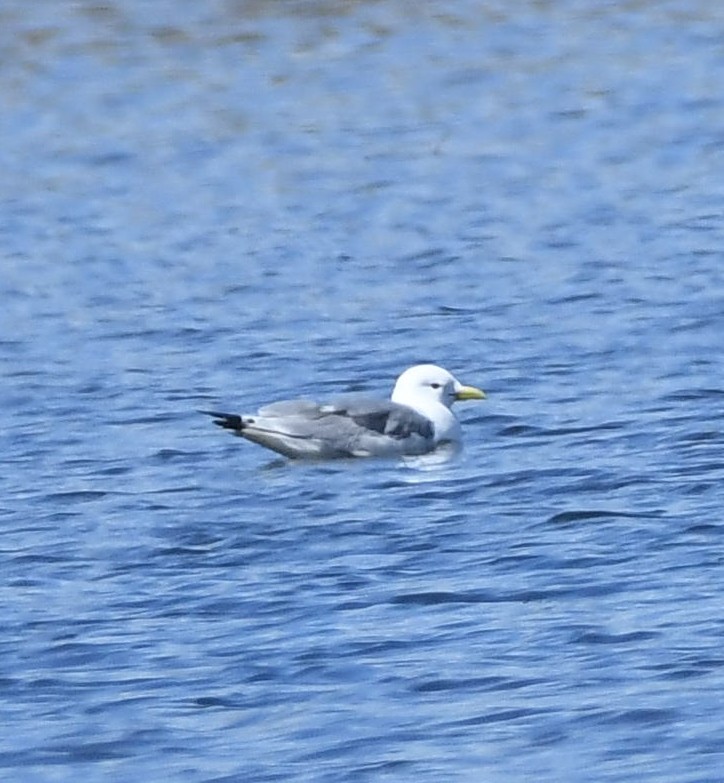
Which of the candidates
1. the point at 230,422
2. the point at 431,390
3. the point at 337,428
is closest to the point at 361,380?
the point at 431,390

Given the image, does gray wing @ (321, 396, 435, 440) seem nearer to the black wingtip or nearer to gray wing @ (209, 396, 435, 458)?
gray wing @ (209, 396, 435, 458)

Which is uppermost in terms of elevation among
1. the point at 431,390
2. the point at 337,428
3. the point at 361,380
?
the point at 361,380

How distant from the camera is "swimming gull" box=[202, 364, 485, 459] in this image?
14.1m

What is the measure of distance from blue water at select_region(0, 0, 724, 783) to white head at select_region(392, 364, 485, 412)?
0.65 feet

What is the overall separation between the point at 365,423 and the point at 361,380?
1595mm

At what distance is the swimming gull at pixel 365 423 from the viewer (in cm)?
1412

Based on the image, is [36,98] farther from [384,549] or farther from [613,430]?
[384,549]

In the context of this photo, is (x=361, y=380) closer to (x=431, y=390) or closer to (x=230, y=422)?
(x=431, y=390)

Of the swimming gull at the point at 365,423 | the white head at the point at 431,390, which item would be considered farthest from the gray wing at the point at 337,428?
the white head at the point at 431,390

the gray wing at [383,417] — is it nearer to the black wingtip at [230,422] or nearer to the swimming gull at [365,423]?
the swimming gull at [365,423]

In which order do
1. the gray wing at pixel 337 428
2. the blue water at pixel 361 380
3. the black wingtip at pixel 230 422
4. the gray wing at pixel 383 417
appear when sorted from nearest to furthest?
the blue water at pixel 361 380 → the black wingtip at pixel 230 422 → the gray wing at pixel 337 428 → the gray wing at pixel 383 417

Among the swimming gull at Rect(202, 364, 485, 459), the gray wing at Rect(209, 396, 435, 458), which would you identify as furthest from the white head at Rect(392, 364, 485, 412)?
the gray wing at Rect(209, 396, 435, 458)

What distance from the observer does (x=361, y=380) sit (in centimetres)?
1605

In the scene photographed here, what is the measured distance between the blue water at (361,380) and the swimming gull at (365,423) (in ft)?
0.57
